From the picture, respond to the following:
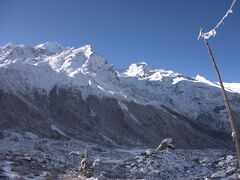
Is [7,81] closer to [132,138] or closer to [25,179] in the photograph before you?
[132,138]

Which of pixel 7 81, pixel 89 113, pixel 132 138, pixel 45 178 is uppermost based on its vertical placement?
pixel 7 81

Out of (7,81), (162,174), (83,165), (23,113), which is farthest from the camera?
(7,81)

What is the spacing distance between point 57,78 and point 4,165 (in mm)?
153241

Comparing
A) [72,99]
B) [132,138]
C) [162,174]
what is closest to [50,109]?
[72,99]

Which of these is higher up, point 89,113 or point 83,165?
point 89,113

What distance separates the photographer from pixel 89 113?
596 feet

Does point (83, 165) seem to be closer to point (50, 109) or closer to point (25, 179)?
point (25, 179)

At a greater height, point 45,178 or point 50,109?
point 50,109

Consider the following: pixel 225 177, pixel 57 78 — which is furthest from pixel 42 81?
pixel 225 177

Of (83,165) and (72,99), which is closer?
(83,165)

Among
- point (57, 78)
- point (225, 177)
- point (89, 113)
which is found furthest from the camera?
point (57, 78)

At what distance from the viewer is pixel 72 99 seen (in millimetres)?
188750

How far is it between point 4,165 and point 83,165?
957 centimetres

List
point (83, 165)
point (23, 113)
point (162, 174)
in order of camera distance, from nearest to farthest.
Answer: point (83, 165) < point (162, 174) < point (23, 113)
